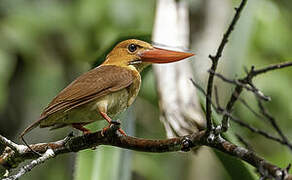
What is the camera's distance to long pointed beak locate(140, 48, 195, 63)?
2.28 meters

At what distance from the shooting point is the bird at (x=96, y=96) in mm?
2215

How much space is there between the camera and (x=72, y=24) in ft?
15.7

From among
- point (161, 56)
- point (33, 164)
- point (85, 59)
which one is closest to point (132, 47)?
point (161, 56)

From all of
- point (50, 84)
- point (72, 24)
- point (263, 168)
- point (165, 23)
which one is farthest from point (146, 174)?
point (263, 168)

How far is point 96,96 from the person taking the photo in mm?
2283

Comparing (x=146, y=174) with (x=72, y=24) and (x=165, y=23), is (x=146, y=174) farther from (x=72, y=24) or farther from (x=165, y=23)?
(x=165, y=23)

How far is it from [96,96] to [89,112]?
69 millimetres

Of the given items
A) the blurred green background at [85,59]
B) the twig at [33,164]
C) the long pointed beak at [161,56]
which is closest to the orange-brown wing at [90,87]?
the long pointed beak at [161,56]

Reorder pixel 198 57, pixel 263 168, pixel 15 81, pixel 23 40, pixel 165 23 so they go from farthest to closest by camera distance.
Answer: pixel 15 81
pixel 23 40
pixel 198 57
pixel 165 23
pixel 263 168

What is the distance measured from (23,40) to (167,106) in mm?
2180

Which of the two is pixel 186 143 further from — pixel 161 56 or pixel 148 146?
pixel 161 56

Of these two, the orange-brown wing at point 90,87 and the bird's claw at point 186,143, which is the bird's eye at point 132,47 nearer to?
the orange-brown wing at point 90,87

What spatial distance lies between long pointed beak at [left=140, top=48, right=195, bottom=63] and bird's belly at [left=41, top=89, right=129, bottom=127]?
0.24m

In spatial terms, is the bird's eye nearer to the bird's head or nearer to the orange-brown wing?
the bird's head
